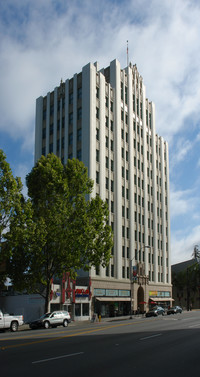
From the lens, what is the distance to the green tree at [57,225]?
36.9 m

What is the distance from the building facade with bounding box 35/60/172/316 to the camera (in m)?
56.6

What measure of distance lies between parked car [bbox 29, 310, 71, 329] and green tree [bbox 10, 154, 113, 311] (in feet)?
8.78

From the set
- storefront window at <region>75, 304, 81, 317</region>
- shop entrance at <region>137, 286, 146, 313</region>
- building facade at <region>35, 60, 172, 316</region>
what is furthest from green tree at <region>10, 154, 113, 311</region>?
shop entrance at <region>137, 286, 146, 313</region>

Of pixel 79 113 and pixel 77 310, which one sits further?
pixel 79 113

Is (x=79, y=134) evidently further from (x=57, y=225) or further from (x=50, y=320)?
(x=50, y=320)

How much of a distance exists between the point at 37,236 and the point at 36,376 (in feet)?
79.7

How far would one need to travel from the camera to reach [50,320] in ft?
113

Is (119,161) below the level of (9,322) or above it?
above

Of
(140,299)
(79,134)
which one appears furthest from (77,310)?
(79,134)

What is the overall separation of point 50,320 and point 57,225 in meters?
8.82

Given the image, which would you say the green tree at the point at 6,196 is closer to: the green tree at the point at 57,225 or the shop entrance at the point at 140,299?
the green tree at the point at 57,225

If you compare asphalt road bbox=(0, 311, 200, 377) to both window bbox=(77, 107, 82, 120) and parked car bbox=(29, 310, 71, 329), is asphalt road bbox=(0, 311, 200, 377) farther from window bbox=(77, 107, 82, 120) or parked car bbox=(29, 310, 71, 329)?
window bbox=(77, 107, 82, 120)

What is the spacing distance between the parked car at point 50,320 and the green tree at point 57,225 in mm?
2678

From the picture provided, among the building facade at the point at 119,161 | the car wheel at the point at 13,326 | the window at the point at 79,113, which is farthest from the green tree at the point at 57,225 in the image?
the window at the point at 79,113
